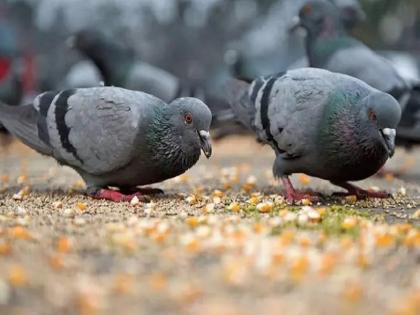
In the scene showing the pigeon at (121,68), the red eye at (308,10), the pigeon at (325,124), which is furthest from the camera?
the pigeon at (121,68)

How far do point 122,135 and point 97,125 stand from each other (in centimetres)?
22

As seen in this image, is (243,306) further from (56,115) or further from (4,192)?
(4,192)

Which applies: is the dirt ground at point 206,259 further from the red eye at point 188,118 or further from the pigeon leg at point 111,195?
the red eye at point 188,118

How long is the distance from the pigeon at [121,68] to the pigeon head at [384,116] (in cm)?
421

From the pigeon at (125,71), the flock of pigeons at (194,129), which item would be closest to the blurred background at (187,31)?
the pigeon at (125,71)

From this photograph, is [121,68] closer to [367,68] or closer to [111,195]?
[367,68]

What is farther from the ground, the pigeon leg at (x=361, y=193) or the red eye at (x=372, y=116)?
the red eye at (x=372, y=116)

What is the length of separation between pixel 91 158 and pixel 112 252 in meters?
2.16

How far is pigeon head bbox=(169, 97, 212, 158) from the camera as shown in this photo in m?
5.22

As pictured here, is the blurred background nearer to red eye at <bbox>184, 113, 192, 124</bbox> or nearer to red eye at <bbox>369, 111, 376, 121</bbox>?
red eye at <bbox>184, 113, 192, 124</bbox>

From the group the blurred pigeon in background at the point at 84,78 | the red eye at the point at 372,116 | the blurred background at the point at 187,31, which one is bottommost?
the blurred background at the point at 187,31

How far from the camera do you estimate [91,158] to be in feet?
18.0

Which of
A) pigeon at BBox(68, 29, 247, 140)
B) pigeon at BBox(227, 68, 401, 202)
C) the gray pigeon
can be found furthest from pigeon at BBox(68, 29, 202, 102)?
pigeon at BBox(227, 68, 401, 202)

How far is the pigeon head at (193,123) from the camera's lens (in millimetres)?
5223
